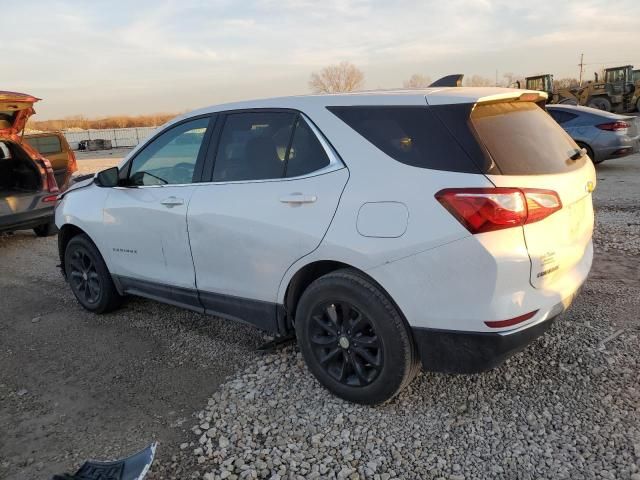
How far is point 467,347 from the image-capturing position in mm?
2670

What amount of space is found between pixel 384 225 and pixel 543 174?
2.81ft

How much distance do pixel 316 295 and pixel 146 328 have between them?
6.82 feet

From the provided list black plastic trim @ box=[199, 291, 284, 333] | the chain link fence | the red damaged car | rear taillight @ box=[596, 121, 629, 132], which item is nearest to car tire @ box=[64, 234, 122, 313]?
black plastic trim @ box=[199, 291, 284, 333]

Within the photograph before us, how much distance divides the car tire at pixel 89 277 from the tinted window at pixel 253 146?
1760 mm

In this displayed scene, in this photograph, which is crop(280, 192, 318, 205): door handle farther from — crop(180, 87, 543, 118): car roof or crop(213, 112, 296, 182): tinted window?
crop(180, 87, 543, 118): car roof

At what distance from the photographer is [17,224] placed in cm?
738

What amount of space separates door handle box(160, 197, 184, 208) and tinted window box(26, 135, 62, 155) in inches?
334

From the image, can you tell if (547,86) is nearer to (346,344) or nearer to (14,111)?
(14,111)

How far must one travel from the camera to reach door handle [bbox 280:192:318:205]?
119 inches

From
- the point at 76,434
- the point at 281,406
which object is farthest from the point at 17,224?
the point at 281,406

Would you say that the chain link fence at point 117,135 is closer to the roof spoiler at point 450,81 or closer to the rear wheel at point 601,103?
the rear wheel at point 601,103

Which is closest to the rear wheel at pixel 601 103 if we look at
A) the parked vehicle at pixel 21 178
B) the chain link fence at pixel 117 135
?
the parked vehicle at pixel 21 178

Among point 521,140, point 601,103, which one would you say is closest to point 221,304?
point 521,140

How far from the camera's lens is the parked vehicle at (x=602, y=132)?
35.2 ft
